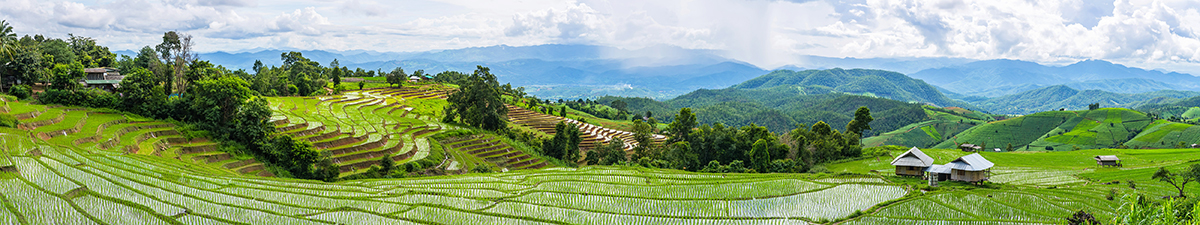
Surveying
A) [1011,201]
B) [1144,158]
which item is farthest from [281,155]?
[1144,158]

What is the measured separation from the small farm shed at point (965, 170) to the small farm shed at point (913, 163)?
161cm

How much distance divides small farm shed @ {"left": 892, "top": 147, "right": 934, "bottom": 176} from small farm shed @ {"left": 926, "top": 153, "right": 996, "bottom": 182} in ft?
5.28

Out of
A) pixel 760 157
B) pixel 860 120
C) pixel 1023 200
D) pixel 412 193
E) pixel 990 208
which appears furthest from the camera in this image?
pixel 860 120

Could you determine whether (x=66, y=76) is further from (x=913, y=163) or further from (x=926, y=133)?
(x=926, y=133)

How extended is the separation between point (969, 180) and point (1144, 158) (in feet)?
111

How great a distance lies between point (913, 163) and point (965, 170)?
3796 mm

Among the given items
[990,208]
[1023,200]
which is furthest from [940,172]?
[990,208]

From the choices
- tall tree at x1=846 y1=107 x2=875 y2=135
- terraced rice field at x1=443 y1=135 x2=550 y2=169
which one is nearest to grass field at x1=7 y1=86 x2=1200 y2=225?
terraced rice field at x1=443 y1=135 x2=550 y2=169

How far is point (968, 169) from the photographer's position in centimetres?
3177

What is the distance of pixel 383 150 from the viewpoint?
140ft

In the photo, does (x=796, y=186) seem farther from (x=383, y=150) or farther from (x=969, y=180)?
(x=383, y=150)

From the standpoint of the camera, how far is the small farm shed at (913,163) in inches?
1414

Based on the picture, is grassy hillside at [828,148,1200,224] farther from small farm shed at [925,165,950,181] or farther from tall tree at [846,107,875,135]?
tall tree at [846,107,875,135]

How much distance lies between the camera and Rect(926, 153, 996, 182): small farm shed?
105ft
